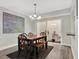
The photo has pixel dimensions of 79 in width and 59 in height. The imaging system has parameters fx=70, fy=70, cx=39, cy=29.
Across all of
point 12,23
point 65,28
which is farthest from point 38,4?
point 65,28

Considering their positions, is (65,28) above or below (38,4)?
below

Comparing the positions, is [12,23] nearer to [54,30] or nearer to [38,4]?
[38,4]

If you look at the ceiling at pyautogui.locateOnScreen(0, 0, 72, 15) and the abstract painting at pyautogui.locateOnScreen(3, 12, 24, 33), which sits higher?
the ceiling at pyautogui.locateOnScreen(0, 0, 72, 15)

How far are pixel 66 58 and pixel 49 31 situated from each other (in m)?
5.13

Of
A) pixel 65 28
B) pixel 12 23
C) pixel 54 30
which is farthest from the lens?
pixel 54 30

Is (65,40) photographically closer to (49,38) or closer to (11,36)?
(49,38)

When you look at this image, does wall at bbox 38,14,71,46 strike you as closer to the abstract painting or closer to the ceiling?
the ceiling

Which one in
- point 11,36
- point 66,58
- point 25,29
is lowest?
point 66,58

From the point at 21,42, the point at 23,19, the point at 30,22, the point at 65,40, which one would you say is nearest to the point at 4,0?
the point at 21,42

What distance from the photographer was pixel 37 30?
6.90 metres

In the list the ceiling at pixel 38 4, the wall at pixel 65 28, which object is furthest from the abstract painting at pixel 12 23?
the wall at pixel 65 28

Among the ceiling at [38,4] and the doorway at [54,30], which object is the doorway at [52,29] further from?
the ceiling at [38,4]

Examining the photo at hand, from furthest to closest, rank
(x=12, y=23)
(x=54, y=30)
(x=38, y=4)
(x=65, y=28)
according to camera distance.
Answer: (x=54, y=30) < (x=65, y=28) < (x=12, y=23) < (x=38, y=4)

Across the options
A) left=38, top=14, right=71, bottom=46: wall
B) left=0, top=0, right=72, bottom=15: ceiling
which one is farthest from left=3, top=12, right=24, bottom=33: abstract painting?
left=38, top=14, right=71, bottom=46: wall
